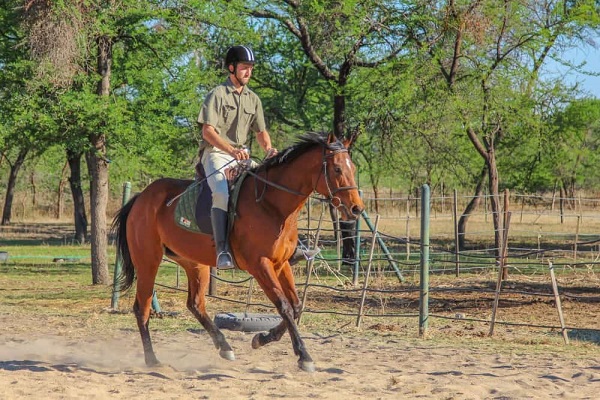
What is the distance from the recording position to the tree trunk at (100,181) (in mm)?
15812

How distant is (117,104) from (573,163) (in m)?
31.4

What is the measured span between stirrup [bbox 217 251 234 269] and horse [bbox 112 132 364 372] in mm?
145

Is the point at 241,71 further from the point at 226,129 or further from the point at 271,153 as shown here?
the point at 271,153

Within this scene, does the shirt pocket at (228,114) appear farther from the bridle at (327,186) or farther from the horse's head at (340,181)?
the horse's head at (340,181)

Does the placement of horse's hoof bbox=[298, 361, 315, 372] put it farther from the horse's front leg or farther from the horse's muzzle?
the horse's muzzle

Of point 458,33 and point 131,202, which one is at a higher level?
point 458,33

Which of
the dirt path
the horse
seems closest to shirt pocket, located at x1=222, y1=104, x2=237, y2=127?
the horse

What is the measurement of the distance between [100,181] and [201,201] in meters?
8.90

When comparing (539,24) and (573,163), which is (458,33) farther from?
(573,163)

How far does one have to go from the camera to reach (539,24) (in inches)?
766

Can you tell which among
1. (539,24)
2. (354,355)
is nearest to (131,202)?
(354,355)

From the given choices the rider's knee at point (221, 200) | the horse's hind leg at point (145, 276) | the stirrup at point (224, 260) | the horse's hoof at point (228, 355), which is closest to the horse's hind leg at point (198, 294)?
the horse's hoof at point (228, 355)

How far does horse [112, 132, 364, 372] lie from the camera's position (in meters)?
6.93

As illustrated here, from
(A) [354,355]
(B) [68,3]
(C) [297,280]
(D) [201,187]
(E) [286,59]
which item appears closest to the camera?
(D) [201,187]
